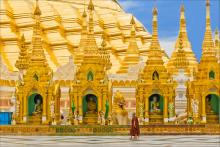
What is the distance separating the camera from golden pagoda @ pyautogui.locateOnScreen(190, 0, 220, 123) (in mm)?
30797

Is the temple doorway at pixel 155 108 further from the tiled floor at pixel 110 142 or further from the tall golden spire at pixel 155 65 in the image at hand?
the tiled floor at pixel 110 142

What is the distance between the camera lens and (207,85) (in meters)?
30.8

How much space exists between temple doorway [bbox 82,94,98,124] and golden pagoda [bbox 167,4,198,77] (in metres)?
10.9

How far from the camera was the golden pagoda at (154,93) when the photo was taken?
101ft

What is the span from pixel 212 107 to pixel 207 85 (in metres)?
1.42

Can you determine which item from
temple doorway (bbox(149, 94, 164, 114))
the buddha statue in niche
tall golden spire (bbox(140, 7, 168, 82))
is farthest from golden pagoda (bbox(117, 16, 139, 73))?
the buddha statue in niche

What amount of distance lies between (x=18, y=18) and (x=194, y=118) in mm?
21139

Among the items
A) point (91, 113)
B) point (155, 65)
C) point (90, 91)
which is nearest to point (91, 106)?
point (91, 113)

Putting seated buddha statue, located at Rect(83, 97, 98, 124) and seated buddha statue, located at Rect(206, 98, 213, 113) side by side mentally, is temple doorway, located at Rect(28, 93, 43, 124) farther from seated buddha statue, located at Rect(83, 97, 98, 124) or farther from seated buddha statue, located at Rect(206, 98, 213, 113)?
seated buddha statue, located at Rect(206, 98, 213, 113)

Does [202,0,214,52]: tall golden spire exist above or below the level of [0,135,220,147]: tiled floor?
above

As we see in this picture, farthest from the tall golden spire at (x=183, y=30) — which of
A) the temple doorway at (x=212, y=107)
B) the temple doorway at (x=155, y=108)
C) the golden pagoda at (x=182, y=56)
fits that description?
the temple doorway at (x=155, y=108)

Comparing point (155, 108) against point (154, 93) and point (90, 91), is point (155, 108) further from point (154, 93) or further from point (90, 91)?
point (90, 91)

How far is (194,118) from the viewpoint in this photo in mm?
30547

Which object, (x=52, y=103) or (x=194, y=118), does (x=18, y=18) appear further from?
(x=194, y=118)
